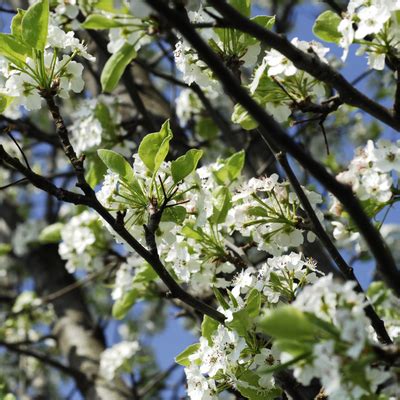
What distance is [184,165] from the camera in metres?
1.82

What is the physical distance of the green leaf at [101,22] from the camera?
4.89ft

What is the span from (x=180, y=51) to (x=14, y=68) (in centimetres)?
47

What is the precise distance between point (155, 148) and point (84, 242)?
5.04 ft

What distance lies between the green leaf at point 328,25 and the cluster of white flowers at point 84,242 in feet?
5.65

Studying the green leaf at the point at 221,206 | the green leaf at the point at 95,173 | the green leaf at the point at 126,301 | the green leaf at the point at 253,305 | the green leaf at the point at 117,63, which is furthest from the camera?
the green leaf at the point at 126,301

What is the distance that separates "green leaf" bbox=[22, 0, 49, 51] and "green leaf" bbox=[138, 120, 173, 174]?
0.38 metres

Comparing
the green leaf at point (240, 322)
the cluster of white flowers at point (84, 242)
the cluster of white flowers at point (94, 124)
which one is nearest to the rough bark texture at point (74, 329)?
the cluster of white flowers at point (84, 242)

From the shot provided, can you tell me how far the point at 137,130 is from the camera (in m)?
3.24

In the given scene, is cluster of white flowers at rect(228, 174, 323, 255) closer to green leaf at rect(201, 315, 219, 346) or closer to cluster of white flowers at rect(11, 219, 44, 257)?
green leaf at rect(201, 315, 219, 346)

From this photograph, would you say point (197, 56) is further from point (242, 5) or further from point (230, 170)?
point (230, 170)

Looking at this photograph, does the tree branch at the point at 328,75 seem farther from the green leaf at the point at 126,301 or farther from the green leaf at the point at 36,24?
the green leaf at the point at 126,301

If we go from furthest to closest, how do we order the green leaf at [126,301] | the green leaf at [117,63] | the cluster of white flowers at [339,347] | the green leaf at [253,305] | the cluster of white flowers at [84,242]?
the cluster of white flowers at [84,242] → the green leaf at [126,301] → the green leaf at [253,305] → the green leaf at [117,63] → the cluster of white flowers at [339,347]

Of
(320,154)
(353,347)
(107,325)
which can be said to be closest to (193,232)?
(353,347)

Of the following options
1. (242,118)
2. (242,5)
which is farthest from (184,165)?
(242,5)
